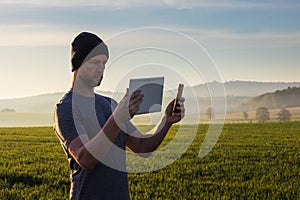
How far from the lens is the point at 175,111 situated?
3.22m

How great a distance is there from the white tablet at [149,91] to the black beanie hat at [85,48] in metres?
0.30

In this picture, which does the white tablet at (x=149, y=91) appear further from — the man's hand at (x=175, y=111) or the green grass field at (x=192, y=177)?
the green grass field at (x=192, y=177)

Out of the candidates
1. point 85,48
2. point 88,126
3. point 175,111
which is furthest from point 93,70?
point 175,111

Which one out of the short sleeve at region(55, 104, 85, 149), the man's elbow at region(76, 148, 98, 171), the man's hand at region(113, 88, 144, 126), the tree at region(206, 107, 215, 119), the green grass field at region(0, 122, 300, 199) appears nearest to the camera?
the man's hand at region(113, 88, 144, 126)

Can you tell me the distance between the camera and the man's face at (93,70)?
2.86m

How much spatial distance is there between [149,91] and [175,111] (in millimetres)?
416

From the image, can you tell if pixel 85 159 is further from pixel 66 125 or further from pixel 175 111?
pixel 175 111

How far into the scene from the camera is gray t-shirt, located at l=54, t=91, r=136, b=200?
9.28 feet

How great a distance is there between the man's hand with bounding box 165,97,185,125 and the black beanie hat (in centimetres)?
56

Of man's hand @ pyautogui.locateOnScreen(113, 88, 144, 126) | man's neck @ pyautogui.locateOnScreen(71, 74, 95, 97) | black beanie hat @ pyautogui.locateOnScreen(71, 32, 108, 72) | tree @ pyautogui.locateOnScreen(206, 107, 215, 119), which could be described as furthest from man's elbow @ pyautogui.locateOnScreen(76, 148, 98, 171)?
tree @ pyautogui.locateOnScreen(206, 107, 215, 119)

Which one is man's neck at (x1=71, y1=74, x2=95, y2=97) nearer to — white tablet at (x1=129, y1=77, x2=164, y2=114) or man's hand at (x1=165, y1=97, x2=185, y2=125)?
white tablet at (x1=129, y1=77, x2=164, y2=114)

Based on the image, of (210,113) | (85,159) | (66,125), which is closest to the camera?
(85,159)

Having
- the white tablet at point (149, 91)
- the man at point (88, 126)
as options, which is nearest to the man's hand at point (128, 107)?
the white tablet at point (149, 91)

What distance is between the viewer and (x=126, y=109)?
2.53 metres
